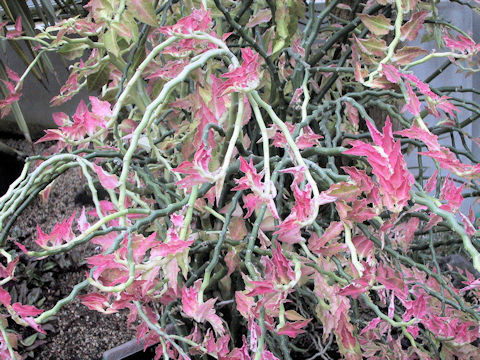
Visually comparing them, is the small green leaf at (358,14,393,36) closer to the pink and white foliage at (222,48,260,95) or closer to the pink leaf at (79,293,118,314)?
the pink and white foliage at (222,48,260,95)

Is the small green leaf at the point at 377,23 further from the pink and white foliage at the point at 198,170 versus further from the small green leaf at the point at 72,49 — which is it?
the small green leaf at the point at 72,49

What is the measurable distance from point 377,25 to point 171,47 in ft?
0.89

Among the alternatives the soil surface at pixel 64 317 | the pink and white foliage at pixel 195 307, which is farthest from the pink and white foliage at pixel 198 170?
the soil surface at pixel 64 317

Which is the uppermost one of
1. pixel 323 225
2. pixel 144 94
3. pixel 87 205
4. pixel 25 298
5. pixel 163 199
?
pixel 144 94

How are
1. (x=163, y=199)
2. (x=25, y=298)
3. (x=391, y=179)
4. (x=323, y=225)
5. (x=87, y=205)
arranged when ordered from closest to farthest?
(x=391, y=179) → (x=163, y=199) → (x=323, y=225) → (x=25, y=298) → (x=87, y=205)

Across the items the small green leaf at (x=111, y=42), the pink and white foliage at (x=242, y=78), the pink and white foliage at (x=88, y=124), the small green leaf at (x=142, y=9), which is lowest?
the pink and white foliage at (x=88, y=124)

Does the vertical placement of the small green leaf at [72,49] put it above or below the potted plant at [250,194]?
above

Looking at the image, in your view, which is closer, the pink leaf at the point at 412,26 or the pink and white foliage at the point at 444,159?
the pink and white foliage at the point at 444,159

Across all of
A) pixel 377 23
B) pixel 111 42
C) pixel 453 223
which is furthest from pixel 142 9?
pixel 453 223

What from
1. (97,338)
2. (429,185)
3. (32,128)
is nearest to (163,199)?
(429,185)

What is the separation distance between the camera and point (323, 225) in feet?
2.89

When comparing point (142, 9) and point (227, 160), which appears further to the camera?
point (142, 9)

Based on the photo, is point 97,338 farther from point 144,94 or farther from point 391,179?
point 391,179

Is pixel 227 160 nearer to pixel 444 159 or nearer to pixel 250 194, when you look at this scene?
pixel 250 194
